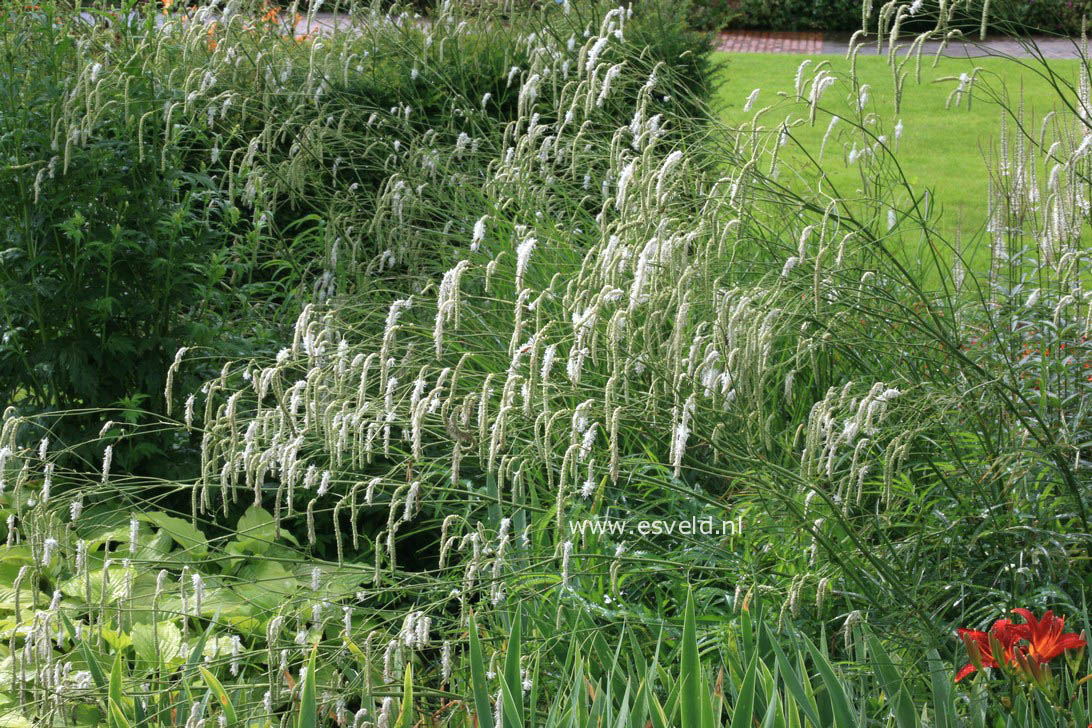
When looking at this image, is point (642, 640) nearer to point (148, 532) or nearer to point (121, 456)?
point (148, 532)

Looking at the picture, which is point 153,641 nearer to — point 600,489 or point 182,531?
point 182,531

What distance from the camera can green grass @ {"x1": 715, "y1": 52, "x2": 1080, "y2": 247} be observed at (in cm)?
781

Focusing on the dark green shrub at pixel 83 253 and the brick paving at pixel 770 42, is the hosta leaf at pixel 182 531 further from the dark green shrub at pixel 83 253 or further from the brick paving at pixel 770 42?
the brick paving at pixel 770 42

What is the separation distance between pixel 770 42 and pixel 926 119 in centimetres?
678

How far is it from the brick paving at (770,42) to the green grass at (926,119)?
57.8 inches

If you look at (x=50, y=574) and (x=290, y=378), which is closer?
(x=50, y=574)

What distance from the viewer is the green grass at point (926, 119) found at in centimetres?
781

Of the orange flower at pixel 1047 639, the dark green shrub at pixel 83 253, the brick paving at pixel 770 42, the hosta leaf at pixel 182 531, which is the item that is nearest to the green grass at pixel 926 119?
the brick paving at pixel 770 42

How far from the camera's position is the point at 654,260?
8.33 ft

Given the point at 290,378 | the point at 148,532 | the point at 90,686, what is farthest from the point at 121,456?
the point at 90,686

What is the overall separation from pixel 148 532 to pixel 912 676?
255 cm

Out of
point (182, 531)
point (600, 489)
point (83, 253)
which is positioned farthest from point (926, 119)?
point (182, 531)

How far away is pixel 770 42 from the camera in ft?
55.0

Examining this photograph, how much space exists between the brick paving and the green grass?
Result: 147 cm
